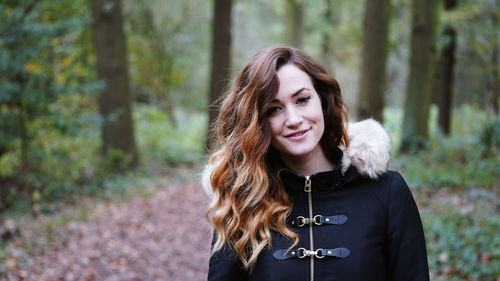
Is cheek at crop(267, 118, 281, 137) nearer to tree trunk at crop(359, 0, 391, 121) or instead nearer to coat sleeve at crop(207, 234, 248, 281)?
coat sleeve at crop(207, 234, 248, 281)

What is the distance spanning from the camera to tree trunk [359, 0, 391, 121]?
12.8 meters

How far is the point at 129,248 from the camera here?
7238 millimetres

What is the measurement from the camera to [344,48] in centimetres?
2580

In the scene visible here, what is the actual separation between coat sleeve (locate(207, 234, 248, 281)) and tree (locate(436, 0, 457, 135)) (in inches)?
570

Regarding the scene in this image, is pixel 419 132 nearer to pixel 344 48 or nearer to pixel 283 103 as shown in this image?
pixel 283 103

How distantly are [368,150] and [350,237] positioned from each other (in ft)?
1.54

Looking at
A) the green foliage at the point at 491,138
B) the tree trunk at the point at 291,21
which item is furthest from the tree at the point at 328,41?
the green foliage at the point at 491,138

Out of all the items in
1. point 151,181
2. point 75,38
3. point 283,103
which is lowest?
point 151,181

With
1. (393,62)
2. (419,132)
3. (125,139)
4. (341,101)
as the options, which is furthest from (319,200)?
(393,62)

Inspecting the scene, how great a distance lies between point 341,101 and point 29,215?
777cm

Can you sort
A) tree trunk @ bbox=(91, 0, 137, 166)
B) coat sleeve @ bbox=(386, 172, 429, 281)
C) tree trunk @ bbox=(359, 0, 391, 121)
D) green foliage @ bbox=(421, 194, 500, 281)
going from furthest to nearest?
tree trunk @ bbox=(359, 0, 391, 121) → tree trunk @ bbox=(91, 0, 137, 166) → green foliage @ bbox=(421, 194, 500, 281) → coat sleeve @ bbox=(386, 172, 429, 281)

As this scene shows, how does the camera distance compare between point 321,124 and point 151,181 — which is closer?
point 321,124

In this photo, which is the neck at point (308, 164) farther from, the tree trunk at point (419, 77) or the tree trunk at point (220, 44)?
the tree trunk at point (419, 77)

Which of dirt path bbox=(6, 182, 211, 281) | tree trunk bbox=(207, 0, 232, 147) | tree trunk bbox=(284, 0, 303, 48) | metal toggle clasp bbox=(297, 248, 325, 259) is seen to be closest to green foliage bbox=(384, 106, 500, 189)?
dirt path bbox=(6, 182, 211, 281)
